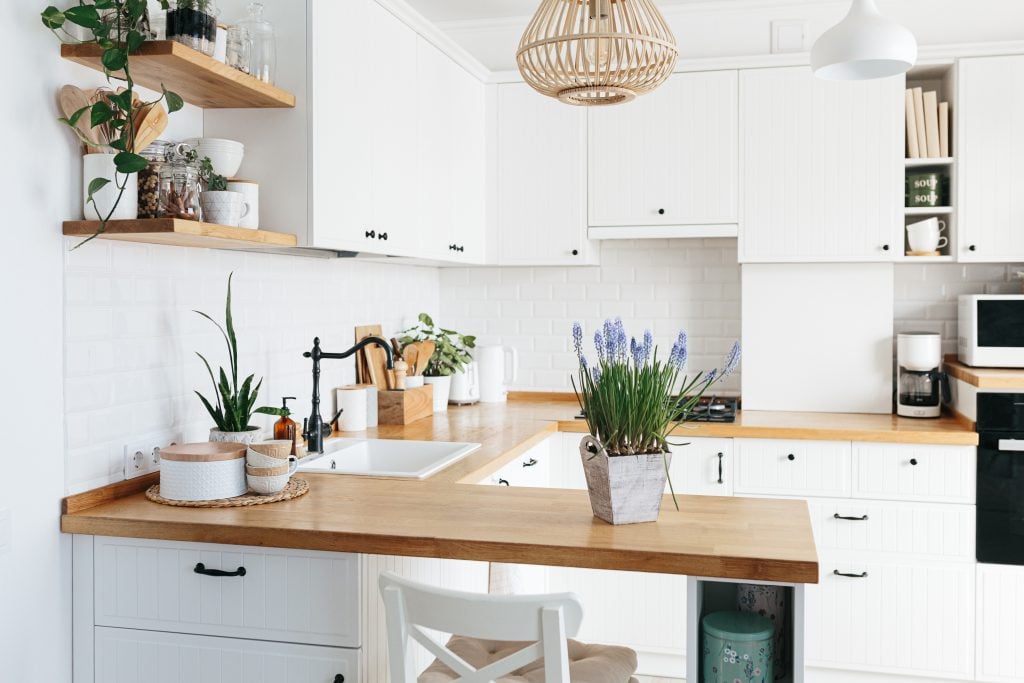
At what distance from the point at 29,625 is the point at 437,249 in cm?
197

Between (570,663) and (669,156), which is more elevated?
(669,156)

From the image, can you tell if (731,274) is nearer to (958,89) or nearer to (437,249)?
(958,89)

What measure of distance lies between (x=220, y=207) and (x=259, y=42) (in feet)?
1.60

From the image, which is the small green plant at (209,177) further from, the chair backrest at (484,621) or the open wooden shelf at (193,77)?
the chair backrest at (484,621)

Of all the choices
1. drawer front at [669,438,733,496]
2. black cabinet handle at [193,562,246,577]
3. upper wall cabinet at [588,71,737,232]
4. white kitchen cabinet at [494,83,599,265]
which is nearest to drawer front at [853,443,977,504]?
drawer front at [669,438,733,496]

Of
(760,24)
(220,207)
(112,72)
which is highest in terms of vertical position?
(760,24)

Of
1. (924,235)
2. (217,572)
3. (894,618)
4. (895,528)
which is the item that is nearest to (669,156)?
(924,235)

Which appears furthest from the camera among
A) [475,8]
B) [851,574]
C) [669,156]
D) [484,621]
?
[475,8]

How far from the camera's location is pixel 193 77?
2.23 metres

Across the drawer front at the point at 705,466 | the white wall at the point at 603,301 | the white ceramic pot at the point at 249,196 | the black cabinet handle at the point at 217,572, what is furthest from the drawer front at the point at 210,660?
the white wall at the point at 603,301

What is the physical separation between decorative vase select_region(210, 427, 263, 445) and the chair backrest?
0.92m

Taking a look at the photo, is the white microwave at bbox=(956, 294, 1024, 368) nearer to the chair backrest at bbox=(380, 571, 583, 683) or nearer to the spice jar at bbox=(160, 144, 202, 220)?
the chair backrest at bbox=(380, 571, 583, 683)

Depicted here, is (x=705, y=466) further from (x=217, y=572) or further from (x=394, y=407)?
(x=217, y=572)

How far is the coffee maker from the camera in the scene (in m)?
3.72
